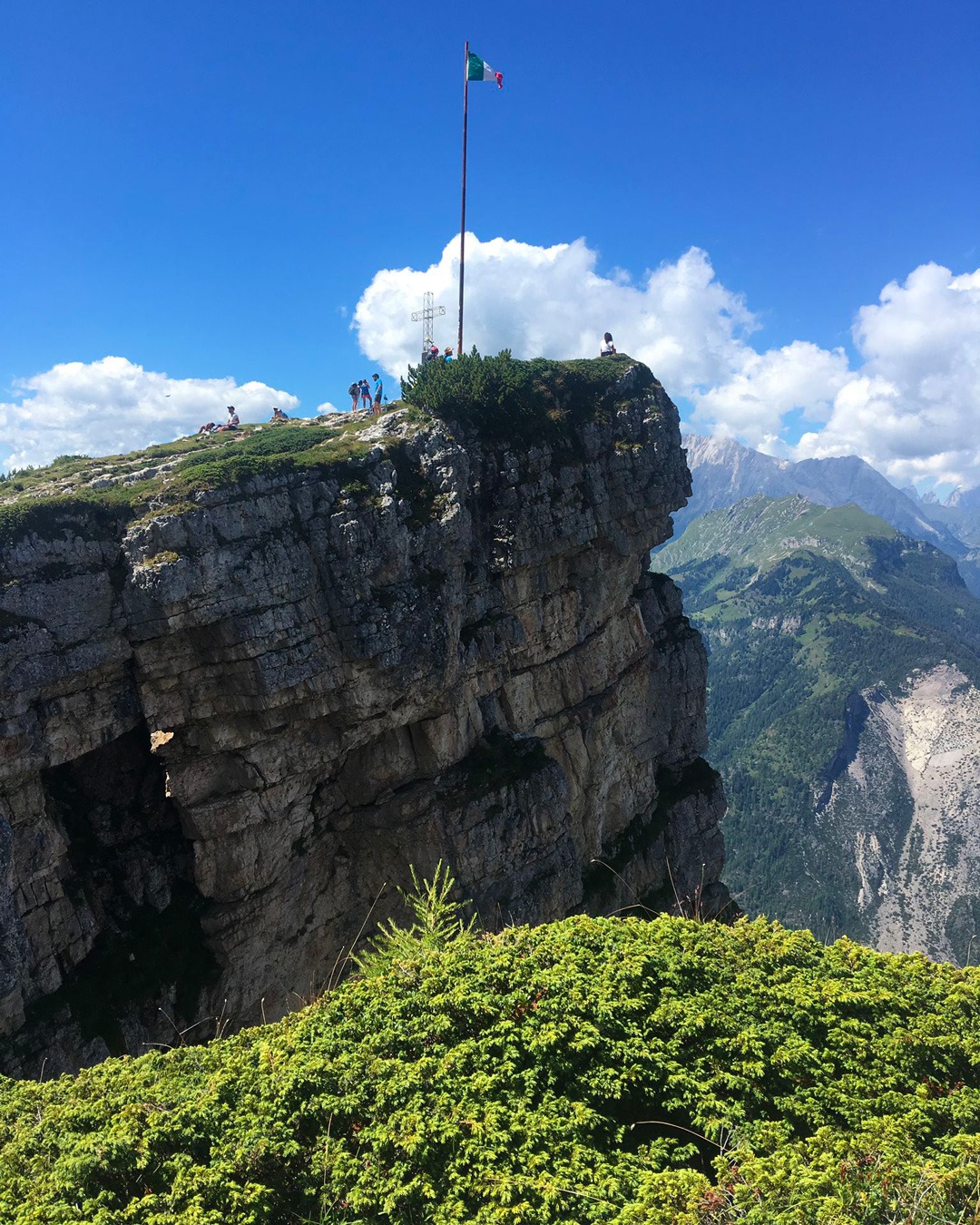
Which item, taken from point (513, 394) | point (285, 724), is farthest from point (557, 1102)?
point (513, 394)

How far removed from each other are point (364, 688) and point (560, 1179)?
86.6 ft

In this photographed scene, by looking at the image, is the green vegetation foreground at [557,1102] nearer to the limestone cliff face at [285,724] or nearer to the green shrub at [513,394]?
the limestone cliff face at [285,724]

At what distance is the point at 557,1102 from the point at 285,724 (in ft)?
81.1

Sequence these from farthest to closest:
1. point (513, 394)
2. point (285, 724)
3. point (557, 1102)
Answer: point (513, 394) < point (285, 724) < point (557, 1102)

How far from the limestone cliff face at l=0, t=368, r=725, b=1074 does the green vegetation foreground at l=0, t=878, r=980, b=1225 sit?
15.4 m

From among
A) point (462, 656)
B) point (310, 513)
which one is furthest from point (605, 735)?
point (310, 513)

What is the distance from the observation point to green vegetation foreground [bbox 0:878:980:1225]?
35.5 feet

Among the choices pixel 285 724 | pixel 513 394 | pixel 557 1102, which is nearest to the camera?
pixel 557 1102

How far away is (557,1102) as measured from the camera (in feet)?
42.0

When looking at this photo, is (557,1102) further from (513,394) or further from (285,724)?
(513,394)

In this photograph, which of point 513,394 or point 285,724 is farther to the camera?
point 513,394

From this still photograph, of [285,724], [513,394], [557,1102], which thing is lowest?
[557,1102]

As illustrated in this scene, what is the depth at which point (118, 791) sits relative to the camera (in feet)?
110

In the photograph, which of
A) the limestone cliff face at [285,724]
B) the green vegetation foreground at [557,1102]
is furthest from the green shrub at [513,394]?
the green vegetation foreground at [557,1102]
